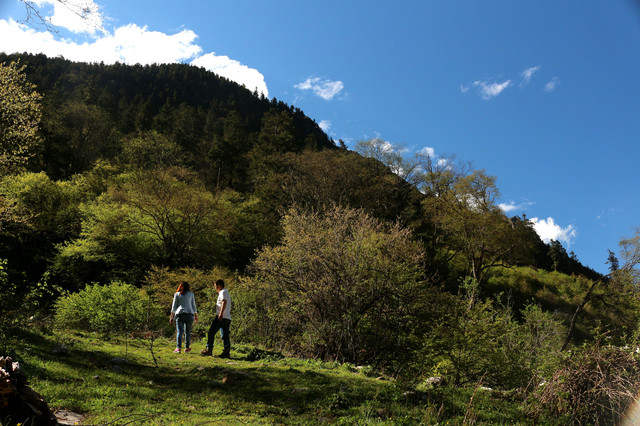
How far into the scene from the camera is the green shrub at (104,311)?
1252 centimetres

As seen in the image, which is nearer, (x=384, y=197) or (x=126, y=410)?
(x=126, y=410)

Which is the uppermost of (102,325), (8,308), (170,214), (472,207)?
(472,207)

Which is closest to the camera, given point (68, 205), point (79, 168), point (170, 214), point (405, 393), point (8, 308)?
point (405, 393)

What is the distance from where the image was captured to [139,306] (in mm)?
14008

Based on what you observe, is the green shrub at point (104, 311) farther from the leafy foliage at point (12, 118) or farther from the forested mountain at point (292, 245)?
the leafy foliage at point (12, 118)

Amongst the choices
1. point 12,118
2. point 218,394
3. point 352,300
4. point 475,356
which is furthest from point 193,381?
point 12,118

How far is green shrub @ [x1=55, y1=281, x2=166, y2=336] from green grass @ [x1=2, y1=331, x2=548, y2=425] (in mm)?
4133

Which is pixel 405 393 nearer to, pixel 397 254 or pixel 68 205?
pixel 397 254

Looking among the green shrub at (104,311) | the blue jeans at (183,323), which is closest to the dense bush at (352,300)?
the blue jeans at (183,323)

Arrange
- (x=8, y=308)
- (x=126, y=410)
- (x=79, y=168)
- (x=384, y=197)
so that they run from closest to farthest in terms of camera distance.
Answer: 1. (x=126, y=410)
2. (x=8, y=308)
3. (x=384, y=197)
4. (x=79, y=168)

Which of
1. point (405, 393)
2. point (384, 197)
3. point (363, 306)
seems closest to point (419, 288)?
point (363, 306)

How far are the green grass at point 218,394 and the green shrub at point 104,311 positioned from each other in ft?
13.6

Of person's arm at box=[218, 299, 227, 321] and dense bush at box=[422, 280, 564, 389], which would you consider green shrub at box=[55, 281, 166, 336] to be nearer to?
person's arm at box=[218, 299, 227, 321]

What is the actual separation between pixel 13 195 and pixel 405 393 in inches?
1324
